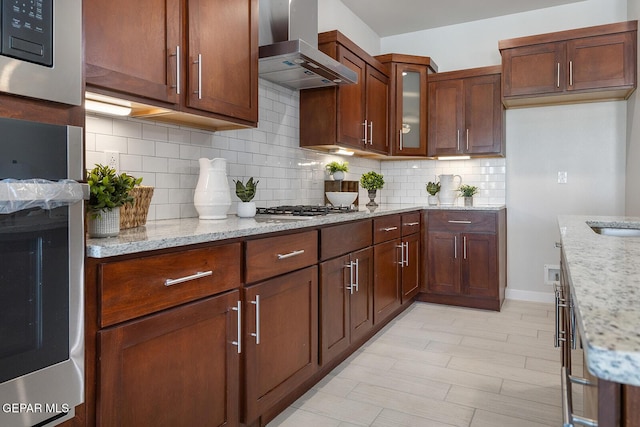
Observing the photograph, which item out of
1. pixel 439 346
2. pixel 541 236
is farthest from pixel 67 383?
pixel 541 236

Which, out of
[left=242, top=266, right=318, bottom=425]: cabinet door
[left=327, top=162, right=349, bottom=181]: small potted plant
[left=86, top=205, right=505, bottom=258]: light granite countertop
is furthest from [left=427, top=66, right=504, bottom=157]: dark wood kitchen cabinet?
[left=242, top=266, right=318, bottom=425]: cabinet door

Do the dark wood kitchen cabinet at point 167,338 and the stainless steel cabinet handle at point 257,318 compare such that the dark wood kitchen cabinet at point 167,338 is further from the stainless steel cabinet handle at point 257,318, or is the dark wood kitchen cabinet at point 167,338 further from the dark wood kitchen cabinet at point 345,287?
the dark wood kitchen cabinet at point 345,287

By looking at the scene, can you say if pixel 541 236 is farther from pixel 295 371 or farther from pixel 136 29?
pixel 136 29

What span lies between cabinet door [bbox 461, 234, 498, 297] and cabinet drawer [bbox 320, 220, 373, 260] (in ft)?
4.41

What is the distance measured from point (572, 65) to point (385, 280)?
235 centimetres

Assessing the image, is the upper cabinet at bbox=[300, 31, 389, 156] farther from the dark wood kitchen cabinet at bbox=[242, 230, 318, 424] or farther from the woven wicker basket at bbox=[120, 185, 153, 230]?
the woven wicker basket at bbox=[120, 185, 153, 230]

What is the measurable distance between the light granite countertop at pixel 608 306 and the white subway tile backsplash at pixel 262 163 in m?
1.80

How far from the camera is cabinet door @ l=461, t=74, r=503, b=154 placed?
4.00 metres

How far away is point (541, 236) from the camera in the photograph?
422 centimetres

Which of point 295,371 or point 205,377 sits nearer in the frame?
point 205,377

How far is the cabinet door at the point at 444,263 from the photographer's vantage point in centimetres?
398

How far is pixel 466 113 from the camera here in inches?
162

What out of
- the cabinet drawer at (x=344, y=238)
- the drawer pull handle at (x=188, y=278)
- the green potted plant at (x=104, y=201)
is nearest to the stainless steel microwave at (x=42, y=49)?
the green potted plant at (x=104, y=201)

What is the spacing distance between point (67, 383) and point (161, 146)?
4.33ft
